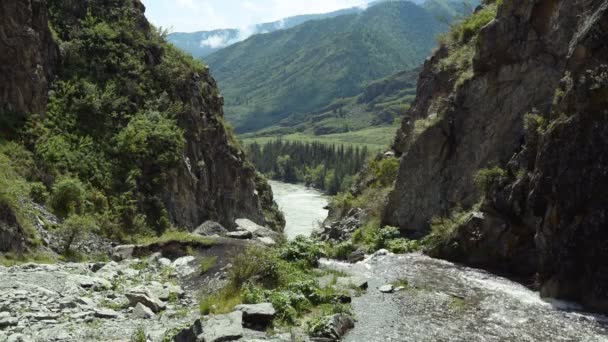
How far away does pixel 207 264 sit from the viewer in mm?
30562

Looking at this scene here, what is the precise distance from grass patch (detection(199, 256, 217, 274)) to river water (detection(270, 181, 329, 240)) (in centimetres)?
4710

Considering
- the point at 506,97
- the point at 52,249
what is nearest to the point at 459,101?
the point at 506,97

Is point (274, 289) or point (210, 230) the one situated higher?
point (274, 289)

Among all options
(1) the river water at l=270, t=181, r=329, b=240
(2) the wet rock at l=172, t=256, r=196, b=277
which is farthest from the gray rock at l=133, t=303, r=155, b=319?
(1) the river water at l=270, t=181, r=329, b=240

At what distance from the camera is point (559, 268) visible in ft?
69.4

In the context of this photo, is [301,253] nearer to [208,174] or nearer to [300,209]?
[208,174]

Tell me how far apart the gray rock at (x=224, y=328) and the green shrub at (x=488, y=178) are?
16.4 meters

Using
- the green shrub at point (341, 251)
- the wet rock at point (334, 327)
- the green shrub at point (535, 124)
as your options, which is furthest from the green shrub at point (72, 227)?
the green shrub at point (535, 124)

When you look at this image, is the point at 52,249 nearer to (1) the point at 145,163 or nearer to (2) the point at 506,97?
(1) the point at 145,163

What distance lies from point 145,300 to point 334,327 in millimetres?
8324

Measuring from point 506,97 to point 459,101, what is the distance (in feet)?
12.9

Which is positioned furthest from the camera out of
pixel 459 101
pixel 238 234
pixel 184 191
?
pixel 184 191

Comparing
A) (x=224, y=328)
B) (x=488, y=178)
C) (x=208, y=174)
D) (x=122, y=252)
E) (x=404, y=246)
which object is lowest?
(x=122, y=252)

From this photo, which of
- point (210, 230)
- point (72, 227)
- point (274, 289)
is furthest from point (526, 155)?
point (210, 230)
